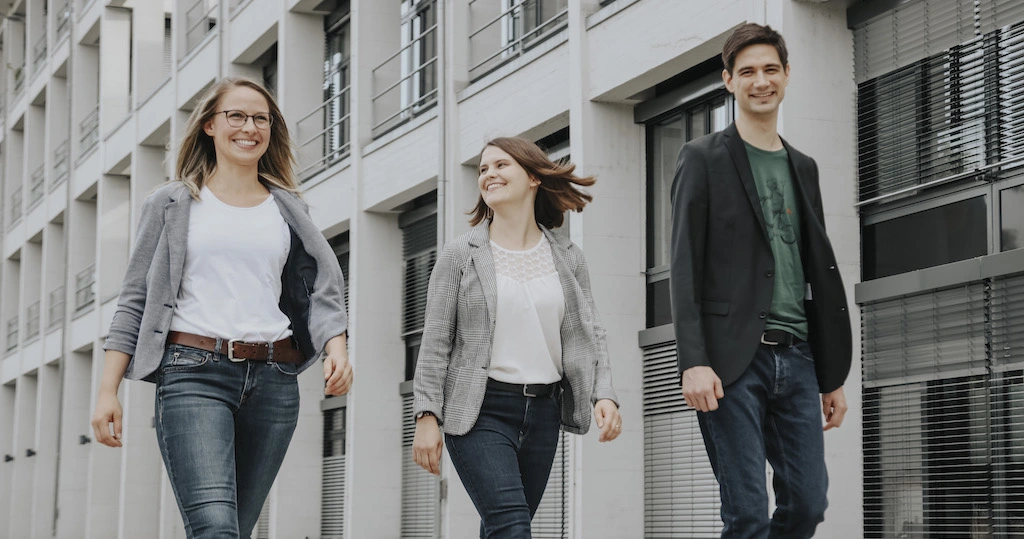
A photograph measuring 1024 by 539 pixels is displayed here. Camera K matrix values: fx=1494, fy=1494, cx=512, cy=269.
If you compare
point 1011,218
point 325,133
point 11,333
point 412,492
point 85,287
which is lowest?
point 412,492

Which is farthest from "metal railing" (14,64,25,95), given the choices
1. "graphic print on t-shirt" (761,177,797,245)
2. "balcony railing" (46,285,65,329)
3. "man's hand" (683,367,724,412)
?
"man's hand" (683,367,724,412)

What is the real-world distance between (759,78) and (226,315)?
2.08 m

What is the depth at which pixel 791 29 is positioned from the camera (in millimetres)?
11469

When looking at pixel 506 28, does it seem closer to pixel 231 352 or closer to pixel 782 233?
pixel 782 233

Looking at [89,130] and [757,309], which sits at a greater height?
[89,130]

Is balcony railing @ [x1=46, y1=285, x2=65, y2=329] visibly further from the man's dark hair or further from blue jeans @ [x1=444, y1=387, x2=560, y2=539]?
the man's dark hair

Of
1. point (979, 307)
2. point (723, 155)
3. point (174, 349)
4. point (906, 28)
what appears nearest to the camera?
point (174, 349)

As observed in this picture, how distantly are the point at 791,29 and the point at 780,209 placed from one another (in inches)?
251

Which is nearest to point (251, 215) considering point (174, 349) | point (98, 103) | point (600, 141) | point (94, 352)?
point (174, 349)

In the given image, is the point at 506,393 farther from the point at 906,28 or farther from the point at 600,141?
the point at 600,141

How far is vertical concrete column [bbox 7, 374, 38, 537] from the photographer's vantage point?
42250 millimetres

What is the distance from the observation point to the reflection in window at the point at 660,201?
48.1 feet

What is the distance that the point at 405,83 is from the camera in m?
20.9

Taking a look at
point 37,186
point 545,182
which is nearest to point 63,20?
point 37,186
